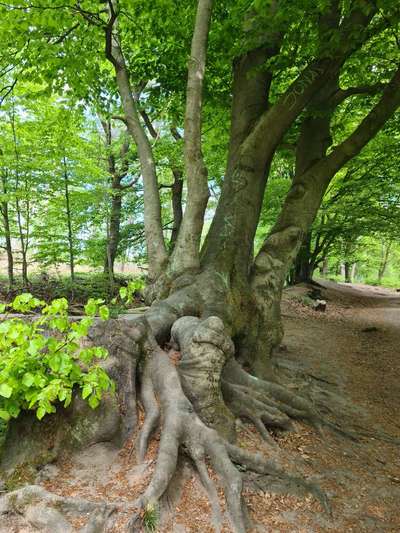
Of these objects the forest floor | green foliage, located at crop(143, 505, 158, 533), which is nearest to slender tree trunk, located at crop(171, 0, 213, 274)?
the forest floor

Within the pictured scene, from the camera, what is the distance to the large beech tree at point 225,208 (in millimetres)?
3037

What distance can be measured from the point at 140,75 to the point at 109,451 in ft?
22.3

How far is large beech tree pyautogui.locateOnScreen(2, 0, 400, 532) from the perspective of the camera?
304 centimetres

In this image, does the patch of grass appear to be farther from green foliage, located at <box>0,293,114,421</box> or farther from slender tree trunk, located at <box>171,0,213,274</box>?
green foliage, located at <box>0,293,114,421</box>

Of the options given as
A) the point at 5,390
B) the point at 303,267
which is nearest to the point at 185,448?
the point at 5,390

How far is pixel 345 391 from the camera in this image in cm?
544

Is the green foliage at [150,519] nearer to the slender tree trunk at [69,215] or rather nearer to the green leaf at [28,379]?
the green leaf at [28,379]

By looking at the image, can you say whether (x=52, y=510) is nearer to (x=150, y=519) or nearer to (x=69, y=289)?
(x=150, y=519)

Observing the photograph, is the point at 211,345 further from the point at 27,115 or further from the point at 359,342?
Result: the point at 27,115

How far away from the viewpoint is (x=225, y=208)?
16.8ft

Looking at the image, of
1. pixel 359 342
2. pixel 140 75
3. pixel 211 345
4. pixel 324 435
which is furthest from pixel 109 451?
pixel 359 342

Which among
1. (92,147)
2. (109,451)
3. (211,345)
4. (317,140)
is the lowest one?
(109,451)

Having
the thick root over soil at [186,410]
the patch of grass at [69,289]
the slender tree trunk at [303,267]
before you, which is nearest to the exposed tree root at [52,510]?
the thick root over soil at [186,410]

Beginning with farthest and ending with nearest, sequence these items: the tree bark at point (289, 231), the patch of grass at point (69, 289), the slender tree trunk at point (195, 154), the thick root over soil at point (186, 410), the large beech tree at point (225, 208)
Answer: the patch of grass at point (69, 289) → the tree bark at point (289, 231) → the slender tree trunk at point (195, 154) → the large beech tree at point (225, 208) → the thick root over soil at point (186, 410)
